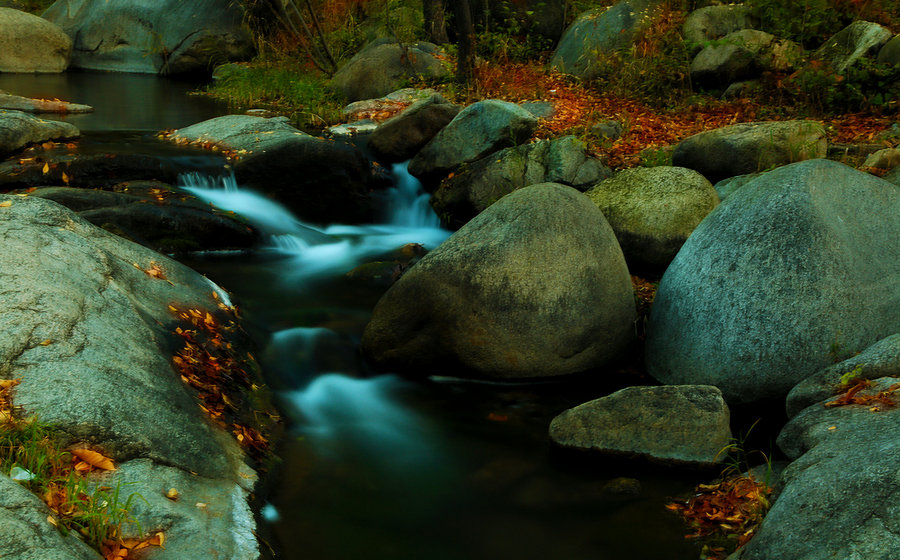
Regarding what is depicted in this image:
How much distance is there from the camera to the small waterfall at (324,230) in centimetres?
856

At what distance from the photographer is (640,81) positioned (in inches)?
471

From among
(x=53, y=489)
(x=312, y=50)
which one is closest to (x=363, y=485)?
(x=53, y=489)

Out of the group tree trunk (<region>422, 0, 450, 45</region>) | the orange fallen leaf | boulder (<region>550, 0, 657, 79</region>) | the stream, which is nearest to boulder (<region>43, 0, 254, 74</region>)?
tree trunk (<region>422, 0, 450, 45</region>)

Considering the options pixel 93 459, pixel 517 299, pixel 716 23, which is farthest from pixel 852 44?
pixel 93 459

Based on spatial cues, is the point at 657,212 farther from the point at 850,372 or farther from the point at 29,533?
the point at 29,533

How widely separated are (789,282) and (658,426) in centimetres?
145

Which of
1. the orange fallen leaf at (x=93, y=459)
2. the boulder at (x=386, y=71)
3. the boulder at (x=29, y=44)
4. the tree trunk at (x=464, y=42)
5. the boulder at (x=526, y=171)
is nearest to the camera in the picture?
the orange fallen leaf at (x=93, y=459)

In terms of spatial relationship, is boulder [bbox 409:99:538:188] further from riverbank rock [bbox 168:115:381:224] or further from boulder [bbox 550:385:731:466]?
boulder [bbox 550:385:731:466]

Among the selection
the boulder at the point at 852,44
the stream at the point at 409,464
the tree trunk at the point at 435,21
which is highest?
the tree trunk at the point at 435,21

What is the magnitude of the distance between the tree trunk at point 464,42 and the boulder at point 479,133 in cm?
333

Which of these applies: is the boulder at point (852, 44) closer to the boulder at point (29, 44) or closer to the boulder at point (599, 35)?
the boulder at point (599, 35)

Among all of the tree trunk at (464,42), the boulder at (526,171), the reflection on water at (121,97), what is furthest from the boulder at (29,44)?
the boulder at (526,171)

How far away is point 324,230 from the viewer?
9.53 metres

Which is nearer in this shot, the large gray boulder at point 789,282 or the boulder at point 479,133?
the large gray boulder at point 789,282
